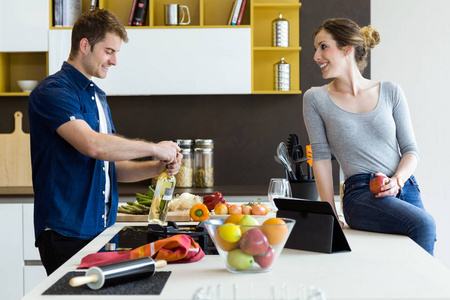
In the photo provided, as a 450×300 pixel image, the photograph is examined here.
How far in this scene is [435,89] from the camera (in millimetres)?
4164

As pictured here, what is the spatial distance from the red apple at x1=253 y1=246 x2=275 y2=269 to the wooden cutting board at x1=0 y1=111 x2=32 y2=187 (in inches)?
117

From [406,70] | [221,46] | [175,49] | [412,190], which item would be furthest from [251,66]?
[412,190]

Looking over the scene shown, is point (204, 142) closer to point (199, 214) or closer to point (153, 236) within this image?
point (199, 214)

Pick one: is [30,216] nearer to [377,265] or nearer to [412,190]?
[412,190]

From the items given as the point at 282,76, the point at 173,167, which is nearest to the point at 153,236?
the point at 173,167

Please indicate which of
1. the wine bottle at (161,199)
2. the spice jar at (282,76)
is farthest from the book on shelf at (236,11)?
the wine bottle at (161,199)

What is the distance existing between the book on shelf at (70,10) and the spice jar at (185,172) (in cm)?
119

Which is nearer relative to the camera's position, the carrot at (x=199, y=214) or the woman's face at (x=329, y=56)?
the carrot at (x=199, y=214)

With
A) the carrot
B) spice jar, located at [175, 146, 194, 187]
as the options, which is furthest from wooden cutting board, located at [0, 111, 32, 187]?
the carrot

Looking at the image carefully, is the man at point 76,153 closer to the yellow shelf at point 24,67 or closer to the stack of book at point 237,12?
the stack of book at point 237,12

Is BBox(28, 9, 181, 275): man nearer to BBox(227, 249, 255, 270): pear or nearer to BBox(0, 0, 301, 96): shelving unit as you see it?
BBox(227, 249, 255, 270): pear

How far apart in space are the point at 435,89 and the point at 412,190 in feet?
7.34

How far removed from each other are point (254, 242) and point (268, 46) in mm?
3058

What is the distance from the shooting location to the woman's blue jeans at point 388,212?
1.82 meters
